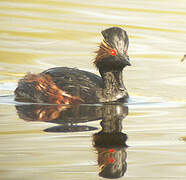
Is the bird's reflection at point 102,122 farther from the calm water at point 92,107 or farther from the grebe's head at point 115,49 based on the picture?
the grebe's head at point 115,49

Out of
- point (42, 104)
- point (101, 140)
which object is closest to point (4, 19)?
point (42, 104)

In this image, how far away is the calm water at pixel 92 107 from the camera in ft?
25.9

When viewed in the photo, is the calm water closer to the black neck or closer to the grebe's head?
the black neck

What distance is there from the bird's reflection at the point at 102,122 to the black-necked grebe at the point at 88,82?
22 cm

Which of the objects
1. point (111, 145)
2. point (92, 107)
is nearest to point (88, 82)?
point (92, 107)

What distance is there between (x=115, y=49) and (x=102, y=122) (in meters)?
1.75

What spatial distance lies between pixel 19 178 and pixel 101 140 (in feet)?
5.55

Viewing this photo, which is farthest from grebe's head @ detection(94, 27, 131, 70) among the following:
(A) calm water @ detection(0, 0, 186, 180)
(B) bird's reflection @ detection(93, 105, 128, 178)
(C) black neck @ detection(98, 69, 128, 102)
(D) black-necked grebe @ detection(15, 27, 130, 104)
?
(B) bird's reflection @ detection(93, 105, 128, 178)

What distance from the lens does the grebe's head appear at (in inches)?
444

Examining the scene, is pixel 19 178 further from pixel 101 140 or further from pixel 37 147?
pixel 101 140

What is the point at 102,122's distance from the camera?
986 centimetres

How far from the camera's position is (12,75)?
13.6 metres

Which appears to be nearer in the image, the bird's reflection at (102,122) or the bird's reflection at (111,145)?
the bird's reflection at (111,145)

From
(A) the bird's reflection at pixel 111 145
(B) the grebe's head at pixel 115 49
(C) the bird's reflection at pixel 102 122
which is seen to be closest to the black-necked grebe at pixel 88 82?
(B) the grebe's head at pixel 115 49
